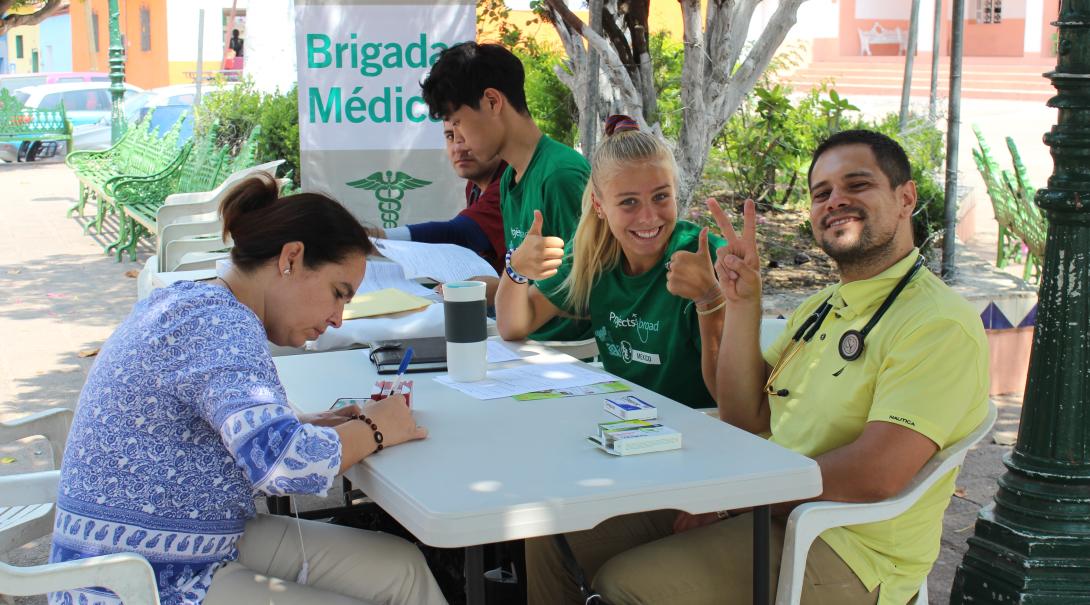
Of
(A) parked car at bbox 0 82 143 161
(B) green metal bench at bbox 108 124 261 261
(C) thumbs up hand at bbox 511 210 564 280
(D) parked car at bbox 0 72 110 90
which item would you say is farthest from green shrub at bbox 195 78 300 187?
(D) parked car at bbox 0 72 110 90

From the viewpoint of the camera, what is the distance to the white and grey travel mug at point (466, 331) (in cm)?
296

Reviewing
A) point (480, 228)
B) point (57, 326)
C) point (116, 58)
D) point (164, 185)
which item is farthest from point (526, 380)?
point (116, 58)

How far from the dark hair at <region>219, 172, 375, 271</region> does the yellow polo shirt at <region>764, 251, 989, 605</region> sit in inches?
44.3

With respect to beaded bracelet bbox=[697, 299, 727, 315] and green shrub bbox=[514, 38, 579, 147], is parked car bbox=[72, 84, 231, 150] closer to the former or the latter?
green shrub bbox=[514, 38, 579, 147]

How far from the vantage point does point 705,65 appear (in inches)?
238

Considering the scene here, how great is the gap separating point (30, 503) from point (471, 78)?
7.08 feet

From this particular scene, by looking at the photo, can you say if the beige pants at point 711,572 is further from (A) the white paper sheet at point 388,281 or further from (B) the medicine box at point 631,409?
(A) the white paper sheet at point 388,281

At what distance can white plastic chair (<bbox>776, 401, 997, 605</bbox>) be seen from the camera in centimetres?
235

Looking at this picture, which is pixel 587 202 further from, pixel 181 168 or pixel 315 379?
pixel 181 168

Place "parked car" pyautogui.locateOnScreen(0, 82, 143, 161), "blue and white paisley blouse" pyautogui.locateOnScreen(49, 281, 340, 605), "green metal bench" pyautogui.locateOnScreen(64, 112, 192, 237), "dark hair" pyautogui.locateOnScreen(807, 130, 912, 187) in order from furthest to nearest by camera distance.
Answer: "parked car" pyautogui.locateOnScreen(0, 82, 143, 161) < "green metal bench" pyautogui.locateOnScreen(64, 112, 192, 237) < "dark hair" pyautogui.locateOnScreen(807, 130, 912, 187) < "blue and white paisley blouse" pyautogui.locateOnScreen(49, 281, 340, 605)

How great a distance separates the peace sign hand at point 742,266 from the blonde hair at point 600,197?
0.43 m

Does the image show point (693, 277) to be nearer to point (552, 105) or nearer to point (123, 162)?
point (552, 105)

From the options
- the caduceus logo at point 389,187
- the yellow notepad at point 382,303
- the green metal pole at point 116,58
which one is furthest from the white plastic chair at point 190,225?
the green metal pole at point 116,58

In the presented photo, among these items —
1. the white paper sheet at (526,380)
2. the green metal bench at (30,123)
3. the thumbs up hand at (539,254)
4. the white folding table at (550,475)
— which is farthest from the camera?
the green metal bench at (30,123)
